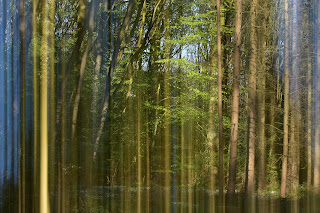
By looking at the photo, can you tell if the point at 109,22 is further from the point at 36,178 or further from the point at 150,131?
the point at 36,178

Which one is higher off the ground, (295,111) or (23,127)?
(295,111)

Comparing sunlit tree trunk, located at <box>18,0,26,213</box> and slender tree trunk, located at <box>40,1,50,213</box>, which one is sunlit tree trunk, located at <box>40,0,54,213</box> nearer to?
slender tree trunk, located at <box>40,1,50,213</box>

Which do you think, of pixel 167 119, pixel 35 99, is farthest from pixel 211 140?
pixel 35 99

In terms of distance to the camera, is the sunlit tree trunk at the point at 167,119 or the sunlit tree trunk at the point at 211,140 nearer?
the sunlit tree trunk at the point at 211,140

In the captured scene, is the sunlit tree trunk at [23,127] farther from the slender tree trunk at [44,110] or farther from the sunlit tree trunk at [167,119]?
the sunlit tree trunk at [167,119]

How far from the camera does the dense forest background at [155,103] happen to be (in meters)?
15.2

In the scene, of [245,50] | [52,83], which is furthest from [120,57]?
[245,50]

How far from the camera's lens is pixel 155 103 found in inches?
841

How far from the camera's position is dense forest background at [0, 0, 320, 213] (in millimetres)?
15156

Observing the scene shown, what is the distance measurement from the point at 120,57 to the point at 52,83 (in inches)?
151

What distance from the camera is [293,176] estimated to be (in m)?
18.7

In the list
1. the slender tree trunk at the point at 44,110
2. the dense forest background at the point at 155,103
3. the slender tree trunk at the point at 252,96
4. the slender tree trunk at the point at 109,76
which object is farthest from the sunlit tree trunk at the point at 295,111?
the slender tree trunk at the point at 44,110

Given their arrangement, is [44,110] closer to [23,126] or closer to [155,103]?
[23,126]

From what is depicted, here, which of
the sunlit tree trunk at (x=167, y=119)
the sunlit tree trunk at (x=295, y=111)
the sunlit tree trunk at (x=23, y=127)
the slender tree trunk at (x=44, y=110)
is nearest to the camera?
the sunlit tree trunk at (x=23, y=127)
